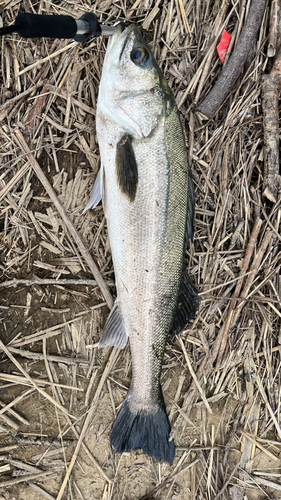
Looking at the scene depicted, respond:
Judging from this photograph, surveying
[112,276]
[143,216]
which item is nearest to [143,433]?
[112,276]

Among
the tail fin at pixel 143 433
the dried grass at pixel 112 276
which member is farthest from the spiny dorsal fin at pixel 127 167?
the tail fin at pixel 143 433

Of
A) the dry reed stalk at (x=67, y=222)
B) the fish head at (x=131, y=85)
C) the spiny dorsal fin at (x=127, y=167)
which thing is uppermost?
the fish head at (x=131, y=85)

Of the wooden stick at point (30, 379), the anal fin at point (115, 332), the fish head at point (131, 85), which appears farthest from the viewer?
the wooden stick at point (30, 379)

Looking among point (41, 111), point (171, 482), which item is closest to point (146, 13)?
point (41, 111)

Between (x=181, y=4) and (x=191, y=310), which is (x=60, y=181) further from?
(x=181, y=4)

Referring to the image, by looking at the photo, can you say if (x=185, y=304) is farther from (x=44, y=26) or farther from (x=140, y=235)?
(x=44, y=26)

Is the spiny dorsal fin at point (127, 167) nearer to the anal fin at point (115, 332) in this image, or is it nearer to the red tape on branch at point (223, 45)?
the anal fin at point (115, 332)
